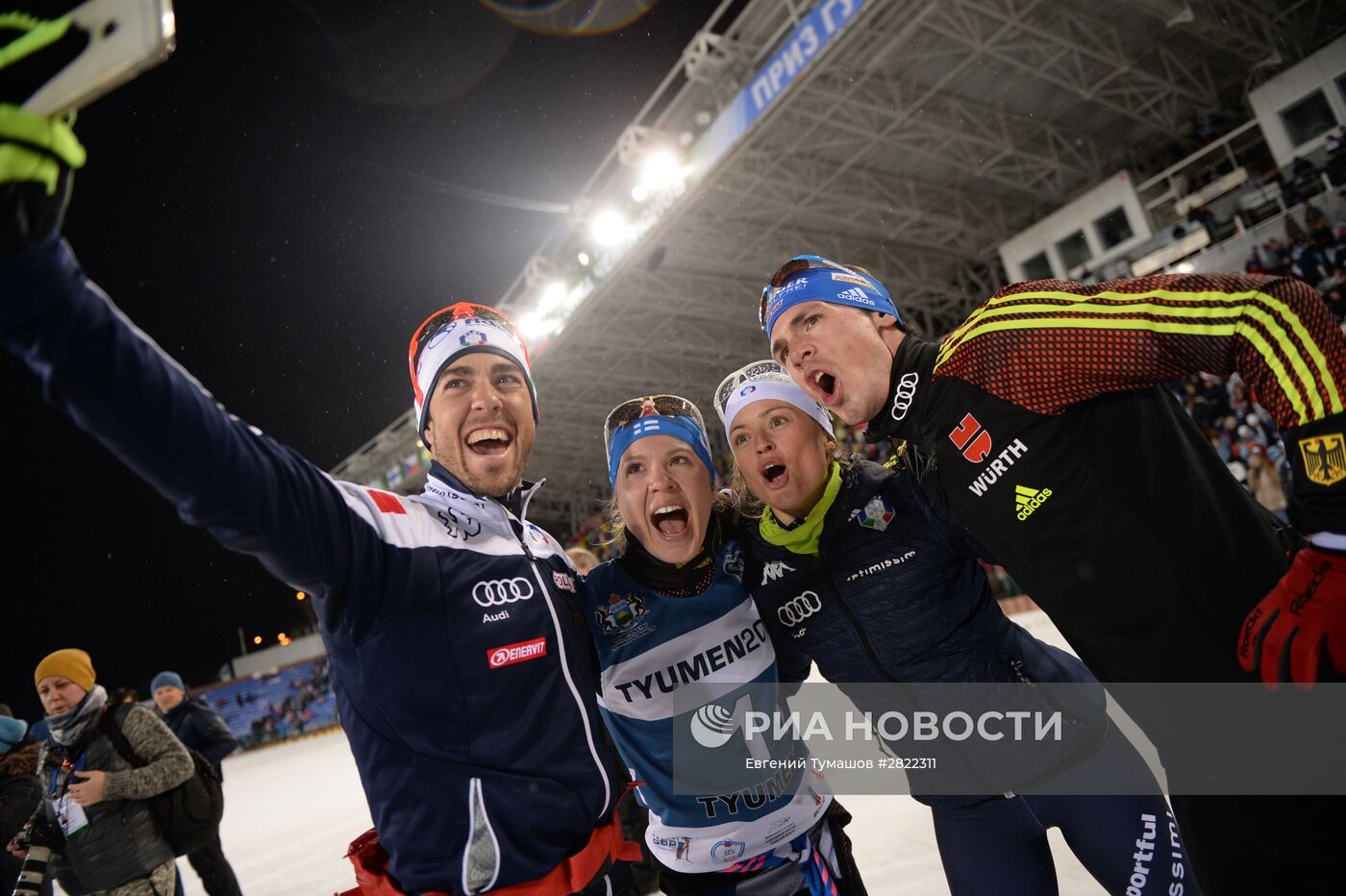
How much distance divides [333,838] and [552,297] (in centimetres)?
1430

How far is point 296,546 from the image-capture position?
1.26 meters

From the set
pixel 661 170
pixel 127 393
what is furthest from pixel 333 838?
pixel 661 170

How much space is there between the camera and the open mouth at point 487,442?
1931 mm

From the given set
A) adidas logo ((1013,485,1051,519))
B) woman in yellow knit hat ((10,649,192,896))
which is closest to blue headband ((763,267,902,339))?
adidas logo ((1013,485,1051,519))

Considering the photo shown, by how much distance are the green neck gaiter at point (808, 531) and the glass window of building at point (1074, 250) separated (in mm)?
18293

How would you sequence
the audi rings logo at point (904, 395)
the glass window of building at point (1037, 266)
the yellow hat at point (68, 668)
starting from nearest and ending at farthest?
the audi rings logo at point (904, 395)
the yellow hat at point (68, 668)
the glass window of building at point (1037, 266)

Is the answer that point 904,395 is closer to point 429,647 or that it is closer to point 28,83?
point 429,647


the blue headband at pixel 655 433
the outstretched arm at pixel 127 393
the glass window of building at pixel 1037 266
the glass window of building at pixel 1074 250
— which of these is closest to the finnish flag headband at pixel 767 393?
the blue headband at pixel 655 433

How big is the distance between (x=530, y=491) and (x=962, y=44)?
541 inches

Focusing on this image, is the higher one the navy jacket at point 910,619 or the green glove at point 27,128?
the green glove at point 27,128

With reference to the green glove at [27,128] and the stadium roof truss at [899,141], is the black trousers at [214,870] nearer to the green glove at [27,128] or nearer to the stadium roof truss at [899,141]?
the green glove at [27,128]

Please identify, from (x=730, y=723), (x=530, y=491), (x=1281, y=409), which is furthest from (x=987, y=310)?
(x=730, y=723)

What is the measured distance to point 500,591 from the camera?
1.67 meters

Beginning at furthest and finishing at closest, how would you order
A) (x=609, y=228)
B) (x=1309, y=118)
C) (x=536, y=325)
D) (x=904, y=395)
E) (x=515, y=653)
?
A: (x=536, y=325)
(x=609, y=228)
(x=1309, y=118)
(x=904, y=395)
(x=515, y=653)
